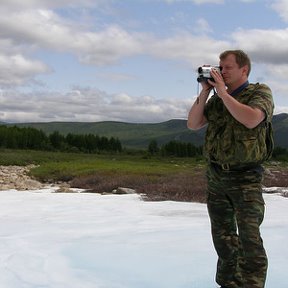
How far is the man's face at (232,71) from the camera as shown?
3613 millimetres

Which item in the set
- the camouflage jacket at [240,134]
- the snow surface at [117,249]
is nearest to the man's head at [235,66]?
the camouflage jacket at [240,134]

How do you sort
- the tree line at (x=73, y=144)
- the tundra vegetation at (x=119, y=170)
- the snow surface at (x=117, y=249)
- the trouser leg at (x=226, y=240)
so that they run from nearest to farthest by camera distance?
the trouser leg at (x=226, y=240)
the snow surface at (x=117, y=249)
the tundra vegetation at (x=119, y=170)
the tree line at (x=73, y=144)

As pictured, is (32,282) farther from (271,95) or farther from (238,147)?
(271,95)

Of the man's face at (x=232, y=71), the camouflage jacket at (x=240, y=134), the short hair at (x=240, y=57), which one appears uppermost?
the short hair at (x=240, y=57)

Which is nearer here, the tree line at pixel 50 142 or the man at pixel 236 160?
the man at pixel 236 160

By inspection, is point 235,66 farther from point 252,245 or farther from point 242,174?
point 252,245

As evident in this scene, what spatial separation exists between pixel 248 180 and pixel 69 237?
3.59 m

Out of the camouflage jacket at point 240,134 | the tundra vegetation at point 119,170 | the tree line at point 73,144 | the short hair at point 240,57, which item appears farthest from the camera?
the tree line at point 73,144

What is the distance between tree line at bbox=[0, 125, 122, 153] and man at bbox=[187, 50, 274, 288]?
92646mm

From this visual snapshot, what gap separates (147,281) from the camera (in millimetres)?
4312

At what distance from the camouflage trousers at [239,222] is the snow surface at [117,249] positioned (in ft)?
1.73

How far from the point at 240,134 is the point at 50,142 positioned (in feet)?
332

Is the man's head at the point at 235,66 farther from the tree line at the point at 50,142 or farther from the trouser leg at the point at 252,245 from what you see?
the tree line at the point at 50,142

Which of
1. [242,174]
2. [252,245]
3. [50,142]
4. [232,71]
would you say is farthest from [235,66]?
[50,142]
